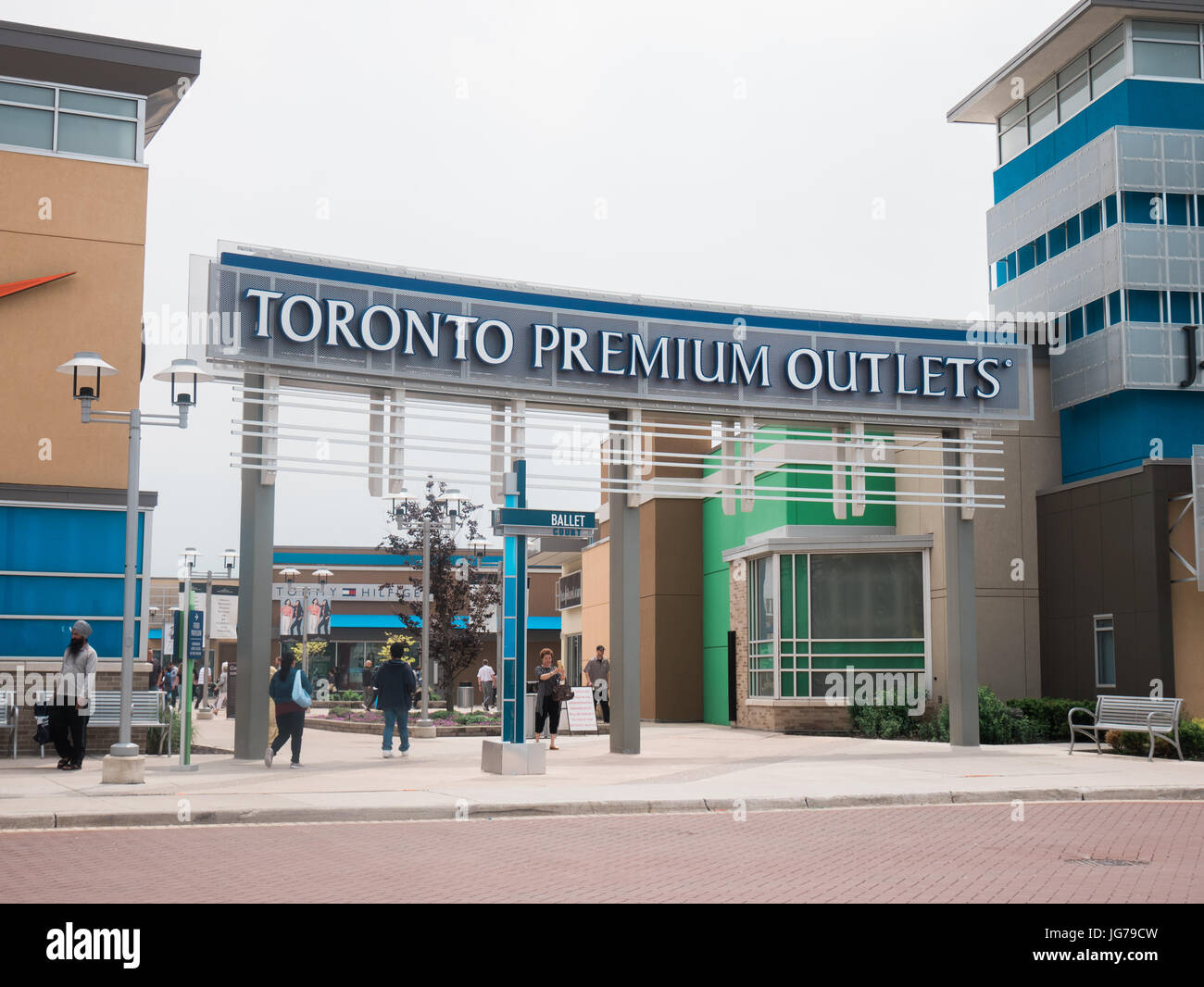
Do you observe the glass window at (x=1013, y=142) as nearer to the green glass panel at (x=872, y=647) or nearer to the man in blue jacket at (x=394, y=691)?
the green glass panel at (x=872, y=647)

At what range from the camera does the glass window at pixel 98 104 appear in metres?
21.9

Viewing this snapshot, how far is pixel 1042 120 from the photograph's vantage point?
3131cm

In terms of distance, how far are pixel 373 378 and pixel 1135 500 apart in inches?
585

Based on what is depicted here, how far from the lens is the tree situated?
37.8m

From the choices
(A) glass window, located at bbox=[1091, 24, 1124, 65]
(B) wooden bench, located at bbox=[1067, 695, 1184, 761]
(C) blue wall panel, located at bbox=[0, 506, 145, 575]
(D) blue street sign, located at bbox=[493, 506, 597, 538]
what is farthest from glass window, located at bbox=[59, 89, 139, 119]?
(A) glass window, located at bbox=[1091, 24, 1124, 65]

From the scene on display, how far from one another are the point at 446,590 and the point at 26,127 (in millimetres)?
19354

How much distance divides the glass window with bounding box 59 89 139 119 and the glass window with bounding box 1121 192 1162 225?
1959 centimetres

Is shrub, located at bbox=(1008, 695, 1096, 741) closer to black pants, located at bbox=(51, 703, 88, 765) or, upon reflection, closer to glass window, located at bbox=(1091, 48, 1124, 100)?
glass window, located at bbox=(1091, 48, 1124, 100)

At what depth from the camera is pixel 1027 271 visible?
102 feet

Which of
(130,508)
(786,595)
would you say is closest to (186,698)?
(130,508)

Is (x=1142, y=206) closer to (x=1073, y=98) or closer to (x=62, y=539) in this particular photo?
(x=1073, y=98)

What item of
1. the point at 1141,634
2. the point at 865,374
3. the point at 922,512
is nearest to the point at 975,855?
the point at 865,374

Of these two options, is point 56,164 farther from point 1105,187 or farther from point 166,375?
point 1105,187

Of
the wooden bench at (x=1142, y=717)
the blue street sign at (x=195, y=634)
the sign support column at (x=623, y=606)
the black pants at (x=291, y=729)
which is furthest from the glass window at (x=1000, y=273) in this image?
the blue street sign at (x=195, y=634)
